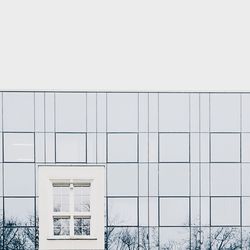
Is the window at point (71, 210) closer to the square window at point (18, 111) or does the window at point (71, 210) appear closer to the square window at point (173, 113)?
the square window at point (18, 111)

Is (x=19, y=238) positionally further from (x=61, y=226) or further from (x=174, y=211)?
(x=174, y=211)

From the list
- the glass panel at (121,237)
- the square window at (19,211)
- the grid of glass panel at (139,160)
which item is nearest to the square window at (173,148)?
the grid of glass panel at (139,160)

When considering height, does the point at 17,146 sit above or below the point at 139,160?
above

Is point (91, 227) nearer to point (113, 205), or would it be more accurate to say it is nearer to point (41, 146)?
point (113, 205)

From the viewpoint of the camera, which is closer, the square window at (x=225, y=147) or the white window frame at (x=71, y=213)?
the white window frame at (x=71, y=213)

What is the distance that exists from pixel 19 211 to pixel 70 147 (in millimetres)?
2548

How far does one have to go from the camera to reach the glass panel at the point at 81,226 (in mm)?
15672

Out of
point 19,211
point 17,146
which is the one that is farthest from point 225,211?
point 17,146

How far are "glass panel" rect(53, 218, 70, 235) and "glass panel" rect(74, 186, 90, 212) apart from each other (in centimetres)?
52

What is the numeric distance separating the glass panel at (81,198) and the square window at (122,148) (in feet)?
4.26

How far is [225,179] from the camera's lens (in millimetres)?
16078

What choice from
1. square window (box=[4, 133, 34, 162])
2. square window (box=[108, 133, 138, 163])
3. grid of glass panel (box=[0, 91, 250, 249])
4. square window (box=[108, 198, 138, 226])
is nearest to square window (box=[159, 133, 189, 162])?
grid of glass panel (box=[0, 91, 250, 249])

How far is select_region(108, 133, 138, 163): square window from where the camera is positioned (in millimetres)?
15891

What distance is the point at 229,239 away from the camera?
16094 millimetres
